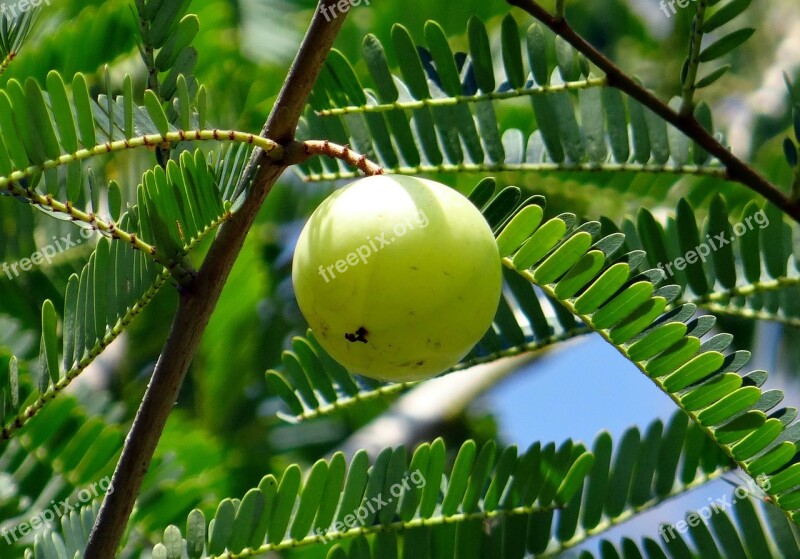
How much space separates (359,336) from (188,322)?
0.19 metres

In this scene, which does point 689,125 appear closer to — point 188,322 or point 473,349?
point 473,349

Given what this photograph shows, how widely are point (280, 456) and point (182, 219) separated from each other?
1343mm

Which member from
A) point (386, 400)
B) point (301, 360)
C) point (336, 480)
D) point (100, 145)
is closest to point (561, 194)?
point (386, 400)

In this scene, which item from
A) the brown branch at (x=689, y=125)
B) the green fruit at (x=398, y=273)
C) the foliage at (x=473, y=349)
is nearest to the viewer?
the green fruit at (x=398, y=273)

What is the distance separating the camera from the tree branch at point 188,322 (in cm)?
110

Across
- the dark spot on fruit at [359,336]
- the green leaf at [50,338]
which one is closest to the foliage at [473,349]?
the green leaf at [50,338]

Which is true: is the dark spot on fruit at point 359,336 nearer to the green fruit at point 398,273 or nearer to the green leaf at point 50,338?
the green fruit at point 398,273

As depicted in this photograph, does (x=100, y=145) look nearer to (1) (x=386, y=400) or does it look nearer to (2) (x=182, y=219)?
(2) (x=182, y=219)

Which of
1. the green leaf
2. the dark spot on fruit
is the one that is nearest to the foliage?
the green leaf

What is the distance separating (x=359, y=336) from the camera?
3.48 ft

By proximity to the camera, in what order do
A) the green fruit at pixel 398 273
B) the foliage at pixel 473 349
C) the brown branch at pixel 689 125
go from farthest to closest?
the brown branch at pixel 689 125 → the foliage at pixel 473 349 → the green fruit at pixel 398 273

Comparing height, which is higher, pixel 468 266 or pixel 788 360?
pixel 468 266

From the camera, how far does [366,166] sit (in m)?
1.15

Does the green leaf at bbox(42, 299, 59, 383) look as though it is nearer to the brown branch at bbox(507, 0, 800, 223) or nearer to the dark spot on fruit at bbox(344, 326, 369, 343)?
the dark spot on fruit at bbox(344, 326, 369, 343)
